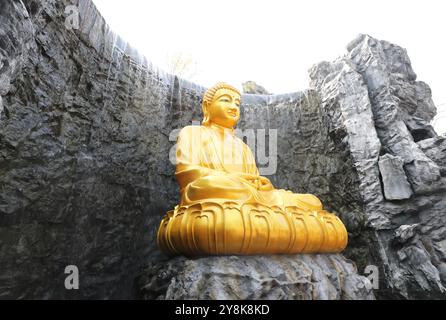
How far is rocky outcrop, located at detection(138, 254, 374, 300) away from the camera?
2082 millimetres

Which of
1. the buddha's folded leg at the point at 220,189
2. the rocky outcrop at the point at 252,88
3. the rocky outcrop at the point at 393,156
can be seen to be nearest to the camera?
the buddha's folded leg at the point at 220,189

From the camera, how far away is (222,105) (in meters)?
3.92

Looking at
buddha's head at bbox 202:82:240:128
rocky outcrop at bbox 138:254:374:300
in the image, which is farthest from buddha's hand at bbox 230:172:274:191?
buddha's head at bbox 202:82:240:128

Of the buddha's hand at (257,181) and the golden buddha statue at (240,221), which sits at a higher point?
the buddha's hand at (257,181)

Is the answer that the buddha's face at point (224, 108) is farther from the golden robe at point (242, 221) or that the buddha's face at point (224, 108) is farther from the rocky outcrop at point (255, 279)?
the rocky outcrop at point (255, 279)

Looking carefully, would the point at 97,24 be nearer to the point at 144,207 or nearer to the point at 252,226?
the point at 144,207

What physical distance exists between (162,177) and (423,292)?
359 centimetres

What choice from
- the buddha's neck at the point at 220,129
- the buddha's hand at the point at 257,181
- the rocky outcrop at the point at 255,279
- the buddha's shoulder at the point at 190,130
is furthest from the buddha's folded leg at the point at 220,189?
the buddha's neck at the point at 220,129

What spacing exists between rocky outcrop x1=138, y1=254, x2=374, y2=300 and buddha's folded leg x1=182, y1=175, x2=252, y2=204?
0.49 meters

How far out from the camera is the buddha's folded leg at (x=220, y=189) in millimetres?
2514

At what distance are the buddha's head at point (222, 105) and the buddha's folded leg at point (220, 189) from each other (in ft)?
4.85

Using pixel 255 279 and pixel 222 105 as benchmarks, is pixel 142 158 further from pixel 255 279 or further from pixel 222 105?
pixel 255 279

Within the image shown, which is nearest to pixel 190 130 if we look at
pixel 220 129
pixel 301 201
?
pixel 220 129

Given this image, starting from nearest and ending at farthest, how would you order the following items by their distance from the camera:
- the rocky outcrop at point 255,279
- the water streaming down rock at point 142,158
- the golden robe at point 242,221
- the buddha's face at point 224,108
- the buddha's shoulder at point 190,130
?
the rocky outcrop at point 255,279
the golden robe at point 242,221
the water streaming down rock at point 142,158
the buddha's shoulder at point 190,130
the buddha's face at point 224,108
